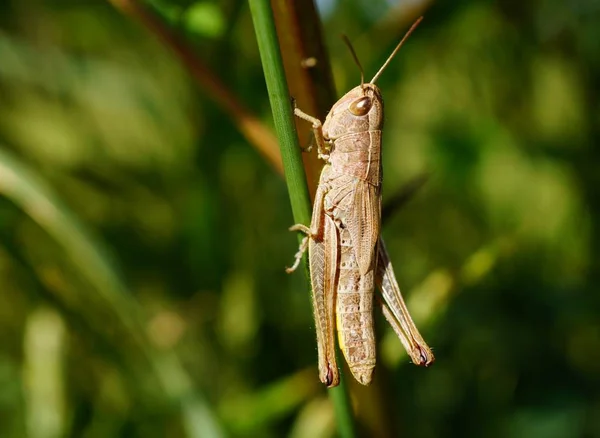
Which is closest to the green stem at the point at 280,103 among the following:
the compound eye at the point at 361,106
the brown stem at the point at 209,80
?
the brown stem at the point at 209,80

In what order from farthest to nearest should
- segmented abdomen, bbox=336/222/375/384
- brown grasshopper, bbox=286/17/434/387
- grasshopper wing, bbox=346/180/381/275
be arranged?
1. grasshopper wing, bbox=346/180/381/275
2. brown grasshopper, bbox=286/17/434/387
3. segmented abdomen, bbox=336/222/375/384

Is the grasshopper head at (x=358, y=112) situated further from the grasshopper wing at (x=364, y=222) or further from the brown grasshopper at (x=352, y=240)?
the grasshopper wing at (x=364, y=222)

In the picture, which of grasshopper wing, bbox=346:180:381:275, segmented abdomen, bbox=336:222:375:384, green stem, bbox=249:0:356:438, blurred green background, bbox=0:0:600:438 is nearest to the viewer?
green stem, bbox=249:0:356:438

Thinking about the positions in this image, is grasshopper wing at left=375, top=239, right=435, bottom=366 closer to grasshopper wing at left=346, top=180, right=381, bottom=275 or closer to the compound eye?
grasshopper wing at left=346, top=180, right=381, bottom=275

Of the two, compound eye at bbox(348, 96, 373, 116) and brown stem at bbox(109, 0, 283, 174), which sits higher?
compound eye at bbox(348, 96, 373, 116)

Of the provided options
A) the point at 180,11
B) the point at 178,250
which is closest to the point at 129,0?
the point at 180,11

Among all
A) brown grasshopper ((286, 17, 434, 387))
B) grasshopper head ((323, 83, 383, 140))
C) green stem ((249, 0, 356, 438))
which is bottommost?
green stem ((249, 0, 356, 438))

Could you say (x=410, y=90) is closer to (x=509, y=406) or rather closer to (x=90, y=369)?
(x=509, y=406)

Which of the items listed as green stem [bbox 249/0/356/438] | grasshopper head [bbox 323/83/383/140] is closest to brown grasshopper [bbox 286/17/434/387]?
grasshopper head [bbox 323/83/383/140]
